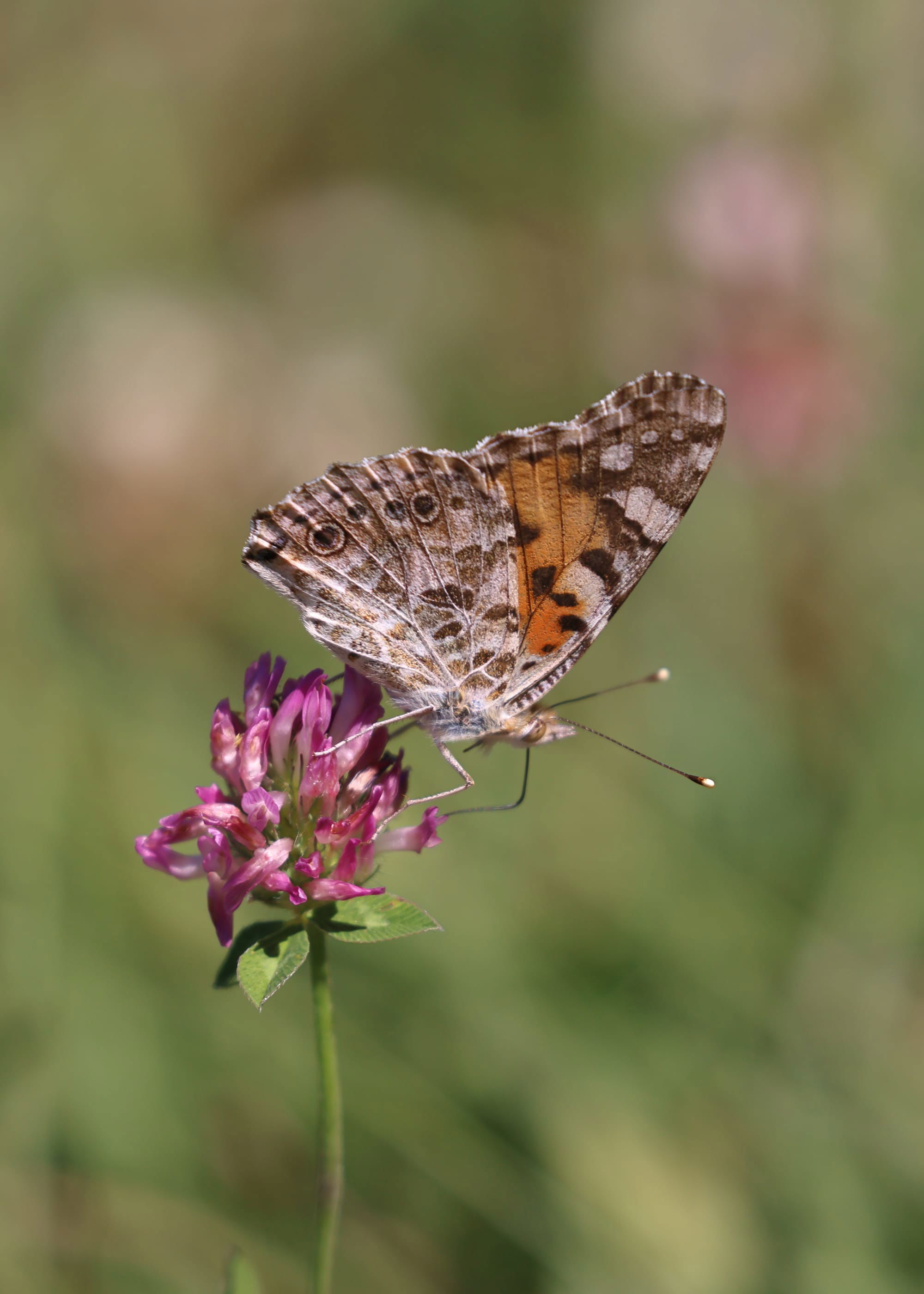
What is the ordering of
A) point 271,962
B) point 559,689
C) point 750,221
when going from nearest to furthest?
point 271,962
point 750,221
point 559,689

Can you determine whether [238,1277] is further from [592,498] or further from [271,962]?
[592,498]

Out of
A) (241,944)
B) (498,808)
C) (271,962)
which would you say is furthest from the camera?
(498,808)

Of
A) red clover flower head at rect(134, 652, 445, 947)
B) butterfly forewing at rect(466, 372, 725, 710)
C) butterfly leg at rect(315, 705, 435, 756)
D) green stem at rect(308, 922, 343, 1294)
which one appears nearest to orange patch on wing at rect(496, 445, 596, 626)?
butterfly forewing at rect(466, 372, 725, 710)

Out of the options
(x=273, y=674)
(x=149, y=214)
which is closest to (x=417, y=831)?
(x=273, y=674)

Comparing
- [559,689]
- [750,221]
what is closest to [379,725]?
[559,689]

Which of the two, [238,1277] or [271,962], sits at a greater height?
[271,962]

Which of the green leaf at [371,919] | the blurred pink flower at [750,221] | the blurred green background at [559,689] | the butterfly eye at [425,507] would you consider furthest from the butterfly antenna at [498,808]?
the blurred pink flower at [750,221]


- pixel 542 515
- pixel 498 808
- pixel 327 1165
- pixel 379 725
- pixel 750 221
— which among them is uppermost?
pixel 750 221

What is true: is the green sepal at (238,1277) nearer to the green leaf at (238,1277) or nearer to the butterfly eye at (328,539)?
the green leaf at (238,1277)
